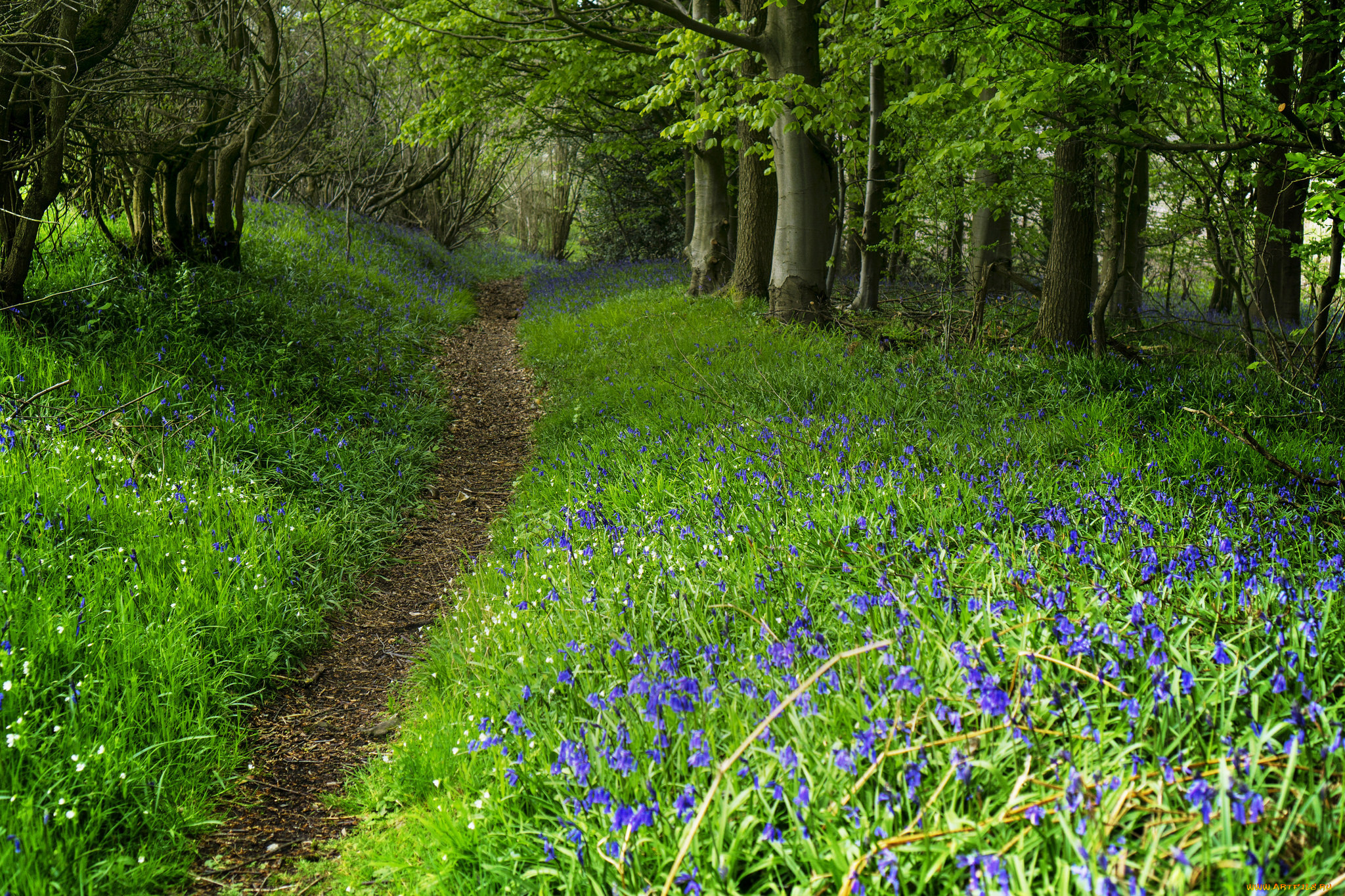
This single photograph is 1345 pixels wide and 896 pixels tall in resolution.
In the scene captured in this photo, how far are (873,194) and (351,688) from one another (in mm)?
10178

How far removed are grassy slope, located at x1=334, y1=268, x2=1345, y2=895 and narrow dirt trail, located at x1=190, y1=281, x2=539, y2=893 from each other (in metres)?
0.28

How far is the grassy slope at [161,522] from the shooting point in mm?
2764

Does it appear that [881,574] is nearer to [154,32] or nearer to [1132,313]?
[154,32]

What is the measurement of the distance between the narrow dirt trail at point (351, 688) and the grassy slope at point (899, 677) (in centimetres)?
28

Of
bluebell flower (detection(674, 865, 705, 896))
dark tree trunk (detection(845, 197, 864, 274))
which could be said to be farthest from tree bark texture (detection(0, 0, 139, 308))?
dark tree trunk (detection(845, 197, 864, 274))

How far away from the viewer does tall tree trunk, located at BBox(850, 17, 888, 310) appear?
35.6 ft

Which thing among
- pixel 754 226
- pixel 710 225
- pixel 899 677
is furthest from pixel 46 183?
pixel 710 225

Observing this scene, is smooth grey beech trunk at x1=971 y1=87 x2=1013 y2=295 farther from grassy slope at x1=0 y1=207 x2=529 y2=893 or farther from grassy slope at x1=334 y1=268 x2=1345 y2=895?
grassy slope at x1=0 y1=207 x2=529 y2=893

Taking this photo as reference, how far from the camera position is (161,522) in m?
4.47

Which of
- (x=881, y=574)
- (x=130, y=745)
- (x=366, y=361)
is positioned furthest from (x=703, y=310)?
(x=130, y=745)

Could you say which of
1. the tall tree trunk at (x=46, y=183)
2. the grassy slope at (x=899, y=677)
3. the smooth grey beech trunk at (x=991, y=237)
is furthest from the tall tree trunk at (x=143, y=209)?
the smooth grey beech trunk at (x=991, y=237)

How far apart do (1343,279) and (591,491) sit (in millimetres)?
6096

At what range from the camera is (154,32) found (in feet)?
23.8

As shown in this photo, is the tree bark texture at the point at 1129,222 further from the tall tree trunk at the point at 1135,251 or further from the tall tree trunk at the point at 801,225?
the tall tree trunk at the point at 801,225
